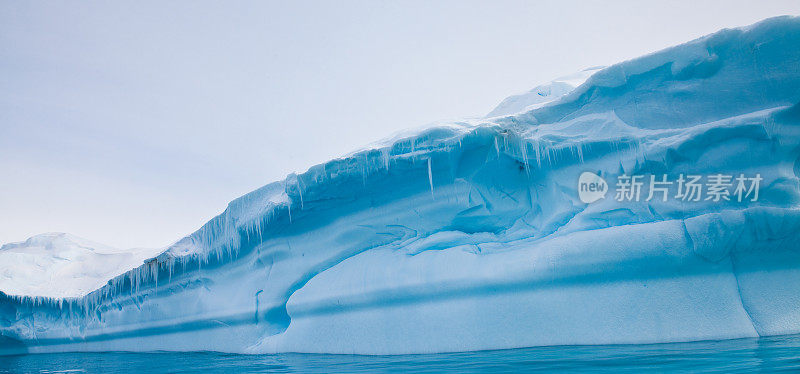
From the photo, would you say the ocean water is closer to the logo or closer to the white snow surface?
the logo

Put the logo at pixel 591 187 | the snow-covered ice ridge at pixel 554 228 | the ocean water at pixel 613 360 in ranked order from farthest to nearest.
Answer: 1. the logo at pixel 591 187
2. the snow-covered ice ridge at pixel 554 228
3. the ocean water at pixel 613 360

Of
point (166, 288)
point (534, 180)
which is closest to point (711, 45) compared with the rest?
point (534, 180)

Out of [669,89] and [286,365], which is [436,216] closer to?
[286,365]

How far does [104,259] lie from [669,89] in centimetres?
1575

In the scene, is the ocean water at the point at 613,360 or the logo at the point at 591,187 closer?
the ocean water at the point at 613,360

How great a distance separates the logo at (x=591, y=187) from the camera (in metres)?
5.48

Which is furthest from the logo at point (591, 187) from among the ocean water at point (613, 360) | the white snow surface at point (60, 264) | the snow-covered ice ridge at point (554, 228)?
the white snow surface at point (60, 264)

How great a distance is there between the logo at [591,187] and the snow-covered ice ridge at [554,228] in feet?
0.27

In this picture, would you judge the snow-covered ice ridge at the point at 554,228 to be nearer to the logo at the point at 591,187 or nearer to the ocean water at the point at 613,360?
the logo at the point at 591,187

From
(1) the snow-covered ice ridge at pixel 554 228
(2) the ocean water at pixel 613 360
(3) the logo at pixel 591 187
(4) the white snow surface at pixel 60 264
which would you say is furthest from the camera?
(4) the white snow surface at pixel 60 264

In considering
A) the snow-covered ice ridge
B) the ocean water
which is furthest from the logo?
the ocean water

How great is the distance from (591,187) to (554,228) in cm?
70

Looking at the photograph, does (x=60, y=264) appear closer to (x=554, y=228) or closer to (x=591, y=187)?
(x=554, y=228)

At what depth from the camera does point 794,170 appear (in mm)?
4926
